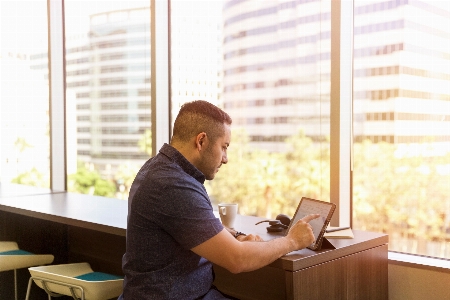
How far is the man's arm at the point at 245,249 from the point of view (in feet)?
5.36

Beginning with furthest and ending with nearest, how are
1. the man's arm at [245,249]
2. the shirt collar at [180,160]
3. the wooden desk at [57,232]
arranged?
the wooden desk at [57,232], the shirt collar at [180,160], the man's arm at [245,249]

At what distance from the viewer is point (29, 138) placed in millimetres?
4820

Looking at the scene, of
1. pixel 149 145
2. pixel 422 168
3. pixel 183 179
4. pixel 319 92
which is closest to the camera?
pixel 183 179

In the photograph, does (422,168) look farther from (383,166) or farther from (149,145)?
(149,145)

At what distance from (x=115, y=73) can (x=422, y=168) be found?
2573 millimetres

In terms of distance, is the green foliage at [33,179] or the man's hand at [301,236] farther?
the green foliage at [33,179]

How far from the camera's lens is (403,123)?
248 centimetres

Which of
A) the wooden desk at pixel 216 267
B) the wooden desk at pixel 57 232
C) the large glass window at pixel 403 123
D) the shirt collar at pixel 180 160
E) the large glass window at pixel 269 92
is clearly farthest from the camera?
the wooden desk at pixel 57 232

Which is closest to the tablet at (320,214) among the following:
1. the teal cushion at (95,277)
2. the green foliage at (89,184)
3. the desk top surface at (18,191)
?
the teal cushion at (95,277)

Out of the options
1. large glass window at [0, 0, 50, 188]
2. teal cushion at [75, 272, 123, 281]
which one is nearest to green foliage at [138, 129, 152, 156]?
large glass window at [0, 0, 50, 188]

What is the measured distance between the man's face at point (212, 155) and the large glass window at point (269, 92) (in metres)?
0.99

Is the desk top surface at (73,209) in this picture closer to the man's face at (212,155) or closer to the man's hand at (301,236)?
the man's face at (212,155)

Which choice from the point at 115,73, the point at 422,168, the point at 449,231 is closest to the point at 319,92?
the point at 422,168

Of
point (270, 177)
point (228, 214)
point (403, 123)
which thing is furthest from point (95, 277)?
point (403, 123)
